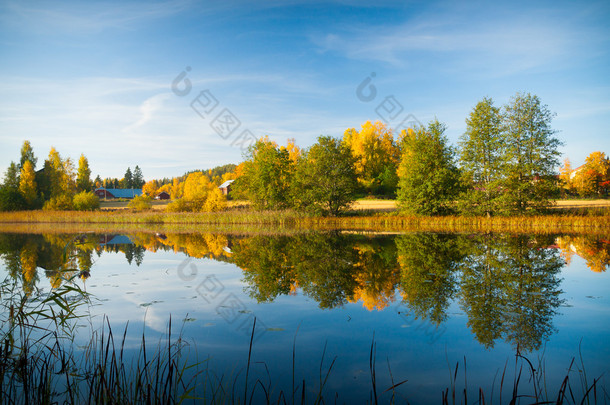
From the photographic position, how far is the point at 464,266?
414 inches

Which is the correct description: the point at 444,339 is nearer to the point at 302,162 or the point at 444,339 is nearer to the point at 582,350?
the point at 582,350

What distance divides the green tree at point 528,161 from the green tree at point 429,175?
3.80 metres

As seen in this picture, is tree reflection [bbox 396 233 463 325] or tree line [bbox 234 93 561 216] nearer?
tree reflection [bbox 396 233 463 325]

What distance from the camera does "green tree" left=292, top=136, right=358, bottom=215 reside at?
3048cm

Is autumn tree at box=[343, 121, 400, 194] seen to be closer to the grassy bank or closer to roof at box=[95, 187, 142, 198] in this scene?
the grassy bank

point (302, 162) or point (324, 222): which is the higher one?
point (302, 162)

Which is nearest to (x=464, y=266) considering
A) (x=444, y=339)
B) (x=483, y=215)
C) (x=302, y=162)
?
(x=444, y=339)

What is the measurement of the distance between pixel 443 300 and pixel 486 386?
3.34 metres

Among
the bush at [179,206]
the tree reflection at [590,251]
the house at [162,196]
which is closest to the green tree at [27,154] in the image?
the bush at [179,206]

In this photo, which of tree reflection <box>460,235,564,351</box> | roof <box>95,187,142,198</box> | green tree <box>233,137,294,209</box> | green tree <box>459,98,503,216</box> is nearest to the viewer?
tree reflection <box>460,235,564,351</box>

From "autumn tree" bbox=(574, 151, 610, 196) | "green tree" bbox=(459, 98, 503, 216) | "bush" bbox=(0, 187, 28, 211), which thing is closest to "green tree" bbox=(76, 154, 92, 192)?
"bush" bbox=(0, 187, 28, 211)

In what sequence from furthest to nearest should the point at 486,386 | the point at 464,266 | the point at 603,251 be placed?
1. the point at 603,251
2. the point at 464,266
3. the point at 486,386

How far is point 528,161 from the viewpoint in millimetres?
26859

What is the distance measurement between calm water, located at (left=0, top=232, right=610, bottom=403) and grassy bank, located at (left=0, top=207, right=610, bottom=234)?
40.3 ft
